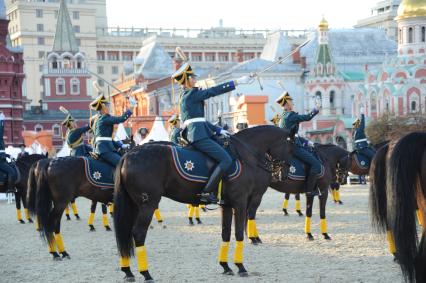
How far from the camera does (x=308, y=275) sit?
11.9 m

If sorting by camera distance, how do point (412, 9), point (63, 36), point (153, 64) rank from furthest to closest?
1. point (63, 36)
2. point (153, 64)
3. point (412, 9)

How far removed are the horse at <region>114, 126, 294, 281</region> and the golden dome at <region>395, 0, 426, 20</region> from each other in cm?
5961

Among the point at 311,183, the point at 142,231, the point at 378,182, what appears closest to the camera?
the point at 378,182

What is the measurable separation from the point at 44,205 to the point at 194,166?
3.99 meters

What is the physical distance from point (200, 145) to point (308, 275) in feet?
8.52

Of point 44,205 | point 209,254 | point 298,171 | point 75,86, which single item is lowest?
point 209,254

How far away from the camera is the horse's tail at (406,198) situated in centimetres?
845

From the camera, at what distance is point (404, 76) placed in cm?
6725

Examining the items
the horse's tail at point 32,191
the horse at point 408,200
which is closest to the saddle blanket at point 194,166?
the horse at point 408,200

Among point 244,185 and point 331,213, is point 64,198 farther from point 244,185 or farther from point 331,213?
point 331,213

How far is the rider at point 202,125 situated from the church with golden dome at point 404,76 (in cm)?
5265

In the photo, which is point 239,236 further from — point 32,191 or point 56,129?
point 56,129

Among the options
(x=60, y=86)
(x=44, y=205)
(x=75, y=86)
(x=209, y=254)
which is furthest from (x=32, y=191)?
(x=60, y=86)

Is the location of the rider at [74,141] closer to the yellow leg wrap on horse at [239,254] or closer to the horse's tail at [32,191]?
the horse's tail at [32,191]
